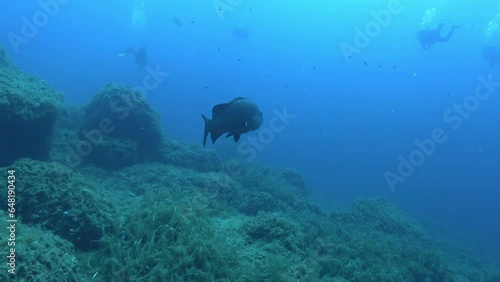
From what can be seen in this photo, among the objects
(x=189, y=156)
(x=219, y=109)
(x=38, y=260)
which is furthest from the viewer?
(x=189, y=156)

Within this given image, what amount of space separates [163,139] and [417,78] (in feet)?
303

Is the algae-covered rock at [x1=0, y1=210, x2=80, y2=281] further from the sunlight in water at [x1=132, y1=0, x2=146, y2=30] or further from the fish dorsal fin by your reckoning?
the sunlight in water at [x1=132, y1=0, x2=146, y2=30]

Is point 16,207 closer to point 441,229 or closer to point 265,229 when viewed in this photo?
point 265,229

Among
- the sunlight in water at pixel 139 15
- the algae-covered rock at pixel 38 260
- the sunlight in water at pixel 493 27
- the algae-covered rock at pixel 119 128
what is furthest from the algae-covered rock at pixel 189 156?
the sunlight in water at pixel 139 15

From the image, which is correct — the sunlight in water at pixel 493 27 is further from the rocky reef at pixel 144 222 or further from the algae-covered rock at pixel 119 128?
the algae-covered rock at pixel 119 128

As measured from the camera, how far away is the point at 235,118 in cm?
580

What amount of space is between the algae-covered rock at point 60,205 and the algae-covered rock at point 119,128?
21.2 ft

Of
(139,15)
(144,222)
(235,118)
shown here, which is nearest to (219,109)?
(235,118)

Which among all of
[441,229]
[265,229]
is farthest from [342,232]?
[441,229]

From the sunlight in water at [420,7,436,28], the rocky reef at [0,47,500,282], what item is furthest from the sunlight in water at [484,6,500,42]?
the rocky reef at [0,47,500,282]

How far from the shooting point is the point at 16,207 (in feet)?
17.8

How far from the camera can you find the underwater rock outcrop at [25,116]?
9.13m

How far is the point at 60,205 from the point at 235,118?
3446 mm

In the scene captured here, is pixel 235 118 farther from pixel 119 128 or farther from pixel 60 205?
pixel 119 128
